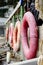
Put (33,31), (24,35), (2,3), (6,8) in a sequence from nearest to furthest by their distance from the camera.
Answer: (33,31) < (24,35) < (6,8) < (2,3)

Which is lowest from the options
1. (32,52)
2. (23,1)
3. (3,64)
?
(3,64)

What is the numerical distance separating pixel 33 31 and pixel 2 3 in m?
2.81

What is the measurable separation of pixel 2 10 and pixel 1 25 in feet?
2.05

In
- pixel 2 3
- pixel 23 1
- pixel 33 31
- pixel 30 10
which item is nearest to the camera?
pixel 33 31

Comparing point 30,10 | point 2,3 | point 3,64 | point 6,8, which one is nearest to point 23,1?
point 30,10

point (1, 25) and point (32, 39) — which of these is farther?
point (1, 25)

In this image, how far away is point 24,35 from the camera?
81.3 inches

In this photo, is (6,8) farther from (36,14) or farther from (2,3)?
(36,14)

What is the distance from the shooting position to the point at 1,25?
4.91 m

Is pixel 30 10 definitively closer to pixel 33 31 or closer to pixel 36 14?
pixel 36 14

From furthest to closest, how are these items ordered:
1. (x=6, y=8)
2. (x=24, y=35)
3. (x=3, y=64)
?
(x=6, y=8) → (x=3, y=64) → (x=24, y=35)

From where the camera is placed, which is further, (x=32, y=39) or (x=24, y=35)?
(x=24, y=35)

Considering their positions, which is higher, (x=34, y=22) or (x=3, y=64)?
(x=34, y=22)

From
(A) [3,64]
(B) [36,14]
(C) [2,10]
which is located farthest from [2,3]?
(B) [36,14]
